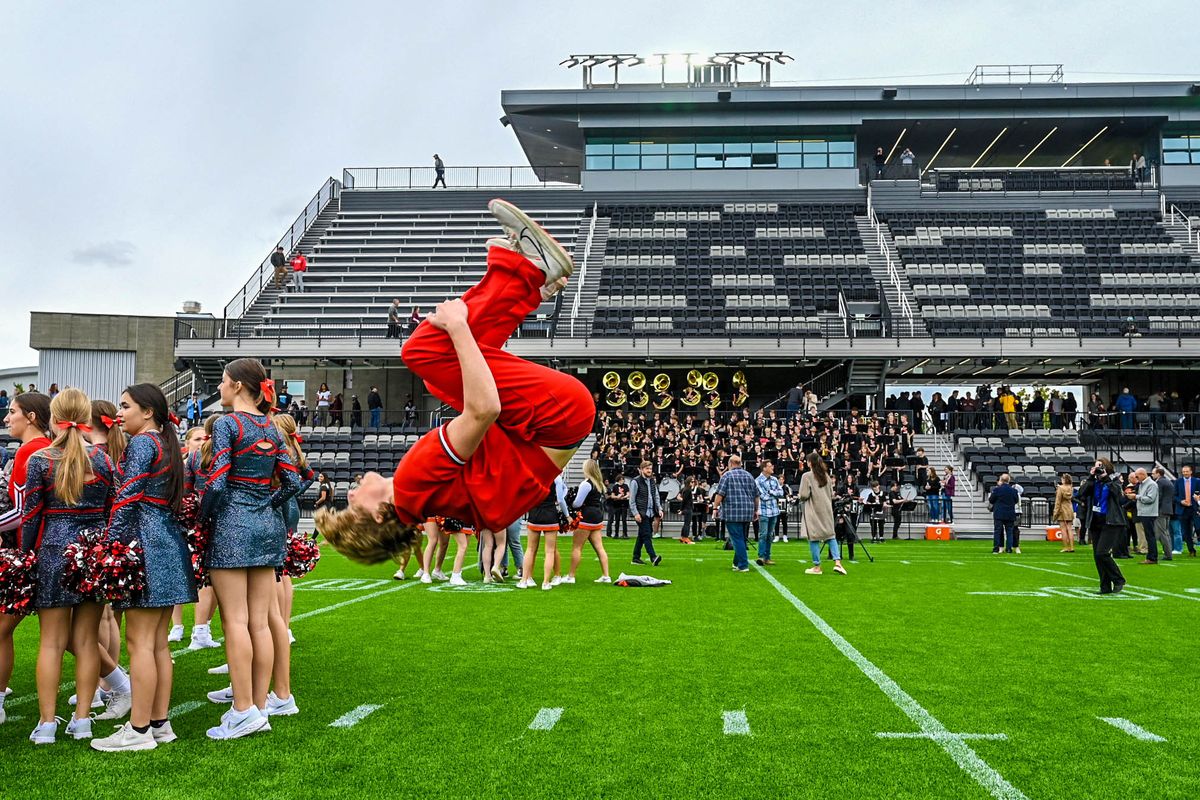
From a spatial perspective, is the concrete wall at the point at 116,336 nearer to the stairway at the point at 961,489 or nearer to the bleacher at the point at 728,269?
the bleacher at the point at 728,269

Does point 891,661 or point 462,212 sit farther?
point 462,212

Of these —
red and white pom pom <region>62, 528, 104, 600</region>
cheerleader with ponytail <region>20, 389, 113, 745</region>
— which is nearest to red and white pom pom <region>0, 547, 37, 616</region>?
cheerleader with ponytail <region>20, 389, 113, 745</region>

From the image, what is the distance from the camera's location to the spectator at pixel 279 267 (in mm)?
37125

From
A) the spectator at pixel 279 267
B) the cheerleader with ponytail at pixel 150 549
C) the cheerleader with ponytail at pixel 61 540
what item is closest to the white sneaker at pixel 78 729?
the cheerleader with ponytail at pixel 61 540

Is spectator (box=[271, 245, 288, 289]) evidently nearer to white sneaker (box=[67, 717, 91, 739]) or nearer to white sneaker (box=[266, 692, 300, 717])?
white sneaker (box=[266, 692, 300, 717])

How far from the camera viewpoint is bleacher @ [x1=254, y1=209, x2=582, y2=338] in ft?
113

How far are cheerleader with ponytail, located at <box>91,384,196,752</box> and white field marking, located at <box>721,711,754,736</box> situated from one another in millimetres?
3066

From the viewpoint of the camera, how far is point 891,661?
7.61 m

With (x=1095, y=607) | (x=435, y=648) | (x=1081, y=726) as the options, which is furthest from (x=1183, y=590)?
(x=435, y=648)

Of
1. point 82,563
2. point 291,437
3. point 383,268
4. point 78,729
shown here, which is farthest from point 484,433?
point 383,268

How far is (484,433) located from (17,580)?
10.9 feet

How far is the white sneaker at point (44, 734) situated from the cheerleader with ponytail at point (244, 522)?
2.78ft

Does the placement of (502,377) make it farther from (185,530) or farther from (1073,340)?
(1073,340)

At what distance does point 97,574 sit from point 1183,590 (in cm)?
1297
